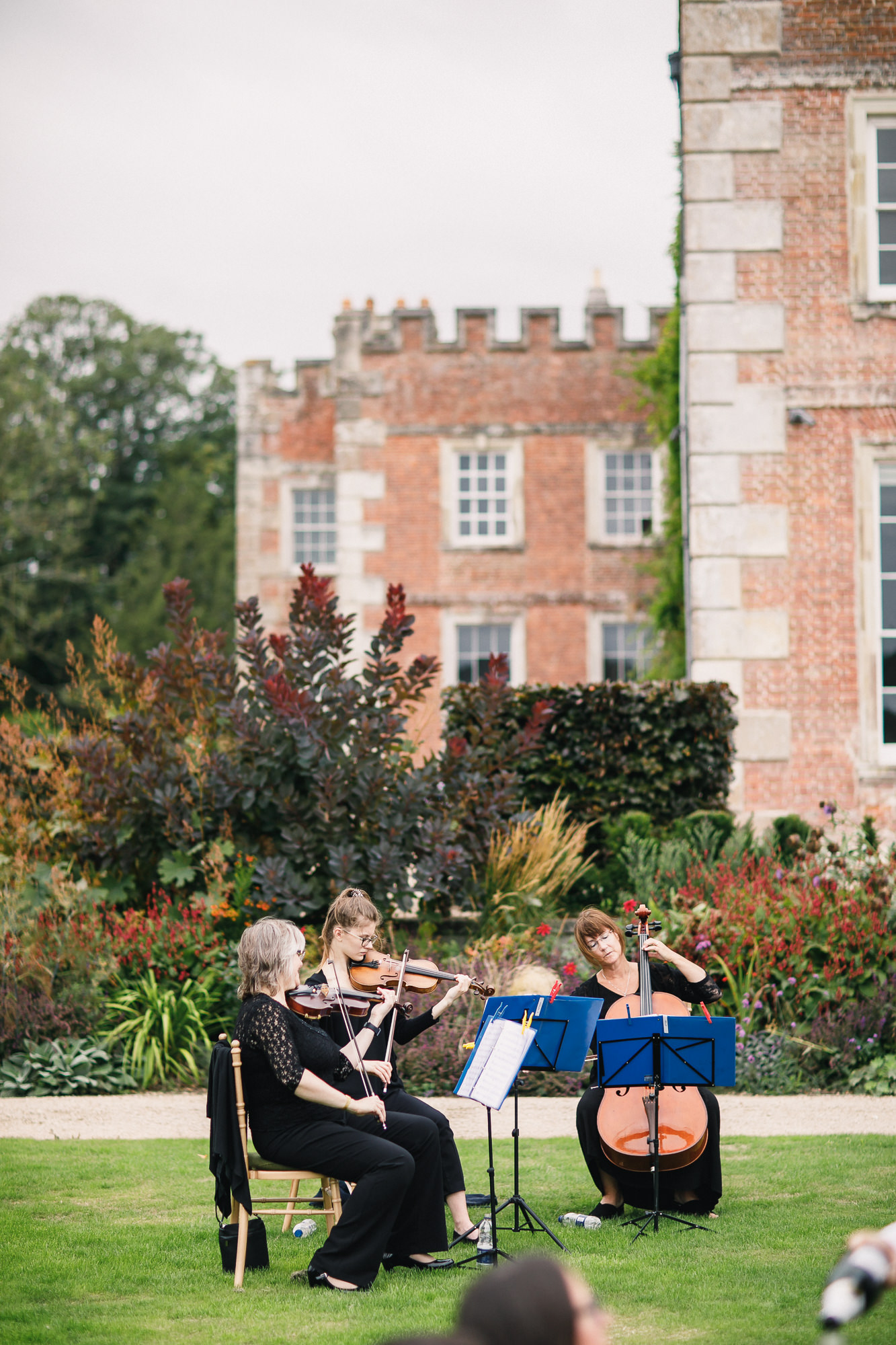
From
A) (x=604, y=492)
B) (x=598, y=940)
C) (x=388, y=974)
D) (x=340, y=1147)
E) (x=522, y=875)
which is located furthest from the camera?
(x=604, y=492)

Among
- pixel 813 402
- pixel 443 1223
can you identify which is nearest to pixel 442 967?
pixel 443 1223

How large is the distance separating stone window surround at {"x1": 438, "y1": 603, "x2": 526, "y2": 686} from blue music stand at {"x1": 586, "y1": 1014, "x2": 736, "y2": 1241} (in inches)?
716

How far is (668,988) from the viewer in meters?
6.82

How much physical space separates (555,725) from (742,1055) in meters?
4.35

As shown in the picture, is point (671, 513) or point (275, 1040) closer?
point (275, 1040)

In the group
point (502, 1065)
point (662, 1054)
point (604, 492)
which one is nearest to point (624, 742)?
point (662, 1054)

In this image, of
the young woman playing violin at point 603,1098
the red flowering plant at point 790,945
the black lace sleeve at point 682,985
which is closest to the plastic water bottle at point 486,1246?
the young woman playing violin at point 603,1098

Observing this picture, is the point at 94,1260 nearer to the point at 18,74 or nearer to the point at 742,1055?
the point at 742,1055

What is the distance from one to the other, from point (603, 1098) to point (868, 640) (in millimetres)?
7980

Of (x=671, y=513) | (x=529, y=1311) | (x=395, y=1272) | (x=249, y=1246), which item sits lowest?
(x=395, y=1272)

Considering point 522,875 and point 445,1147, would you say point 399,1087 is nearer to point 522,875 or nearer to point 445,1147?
point 445,1147

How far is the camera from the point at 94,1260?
19.0 ft

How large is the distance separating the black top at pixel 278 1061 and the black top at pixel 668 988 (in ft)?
4.55

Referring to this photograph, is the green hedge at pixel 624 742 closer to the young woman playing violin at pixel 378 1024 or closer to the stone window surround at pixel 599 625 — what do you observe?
the young woman playing violin at pixel 378 1024
